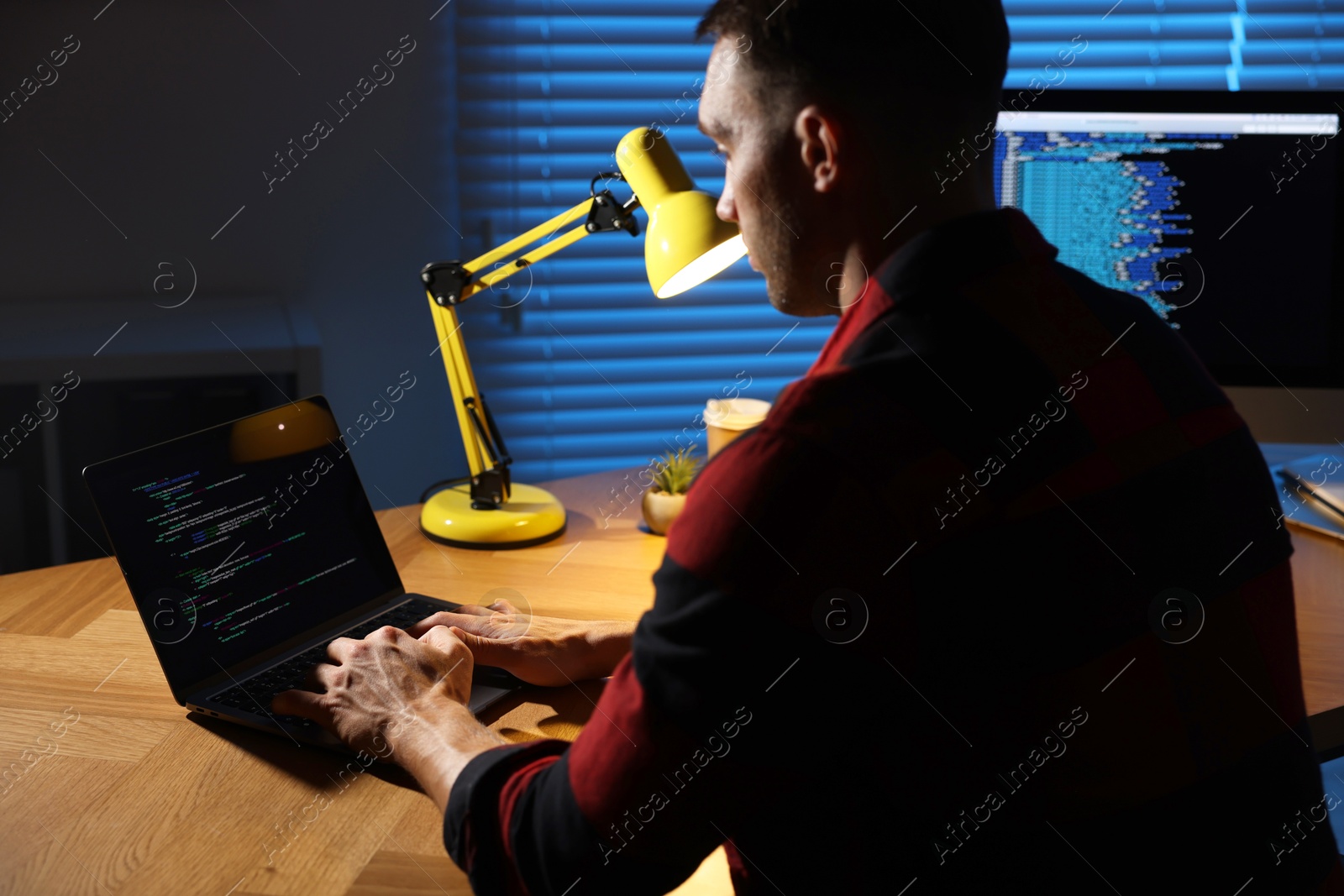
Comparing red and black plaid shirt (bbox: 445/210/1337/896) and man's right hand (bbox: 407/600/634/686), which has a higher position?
red and black plaid shirt (bbox: 445/210/1337/896)

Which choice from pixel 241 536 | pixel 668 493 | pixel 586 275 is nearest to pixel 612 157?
pixel 586 275

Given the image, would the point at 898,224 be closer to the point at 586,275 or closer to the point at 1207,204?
the point at 1207,204

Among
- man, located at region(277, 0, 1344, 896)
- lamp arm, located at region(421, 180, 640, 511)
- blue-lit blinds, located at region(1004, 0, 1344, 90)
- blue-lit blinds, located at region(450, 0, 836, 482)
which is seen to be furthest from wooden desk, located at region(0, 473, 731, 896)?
blue-lit blinds, located at region(1004, 0, 1344, 90)

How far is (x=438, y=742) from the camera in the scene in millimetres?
848

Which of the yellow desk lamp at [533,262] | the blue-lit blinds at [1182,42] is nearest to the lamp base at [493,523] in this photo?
the yellow desk lamp at [533,262]

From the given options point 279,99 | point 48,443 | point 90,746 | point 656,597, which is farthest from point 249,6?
point 656,597

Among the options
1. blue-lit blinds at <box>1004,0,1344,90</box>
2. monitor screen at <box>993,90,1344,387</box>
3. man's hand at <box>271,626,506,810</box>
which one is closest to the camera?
man's hand at <box>271,626,506,810</box>

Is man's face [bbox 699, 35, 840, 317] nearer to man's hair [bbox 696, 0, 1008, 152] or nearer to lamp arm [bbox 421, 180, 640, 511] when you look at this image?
man's hair [bbox 696, 0, 1008, 152]

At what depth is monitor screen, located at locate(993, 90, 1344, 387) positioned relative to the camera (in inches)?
55.9

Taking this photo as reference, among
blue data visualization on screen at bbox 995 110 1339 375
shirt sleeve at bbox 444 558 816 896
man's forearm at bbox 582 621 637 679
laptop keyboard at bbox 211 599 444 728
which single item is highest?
blue data visualization on screen at bbox 995 110 1339 375

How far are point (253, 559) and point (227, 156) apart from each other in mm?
1239

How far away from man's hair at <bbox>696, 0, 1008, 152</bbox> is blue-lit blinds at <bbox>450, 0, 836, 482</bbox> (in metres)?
1.35

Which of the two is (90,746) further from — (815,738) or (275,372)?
(275,372)

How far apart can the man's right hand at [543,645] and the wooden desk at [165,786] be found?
0.9 inches
